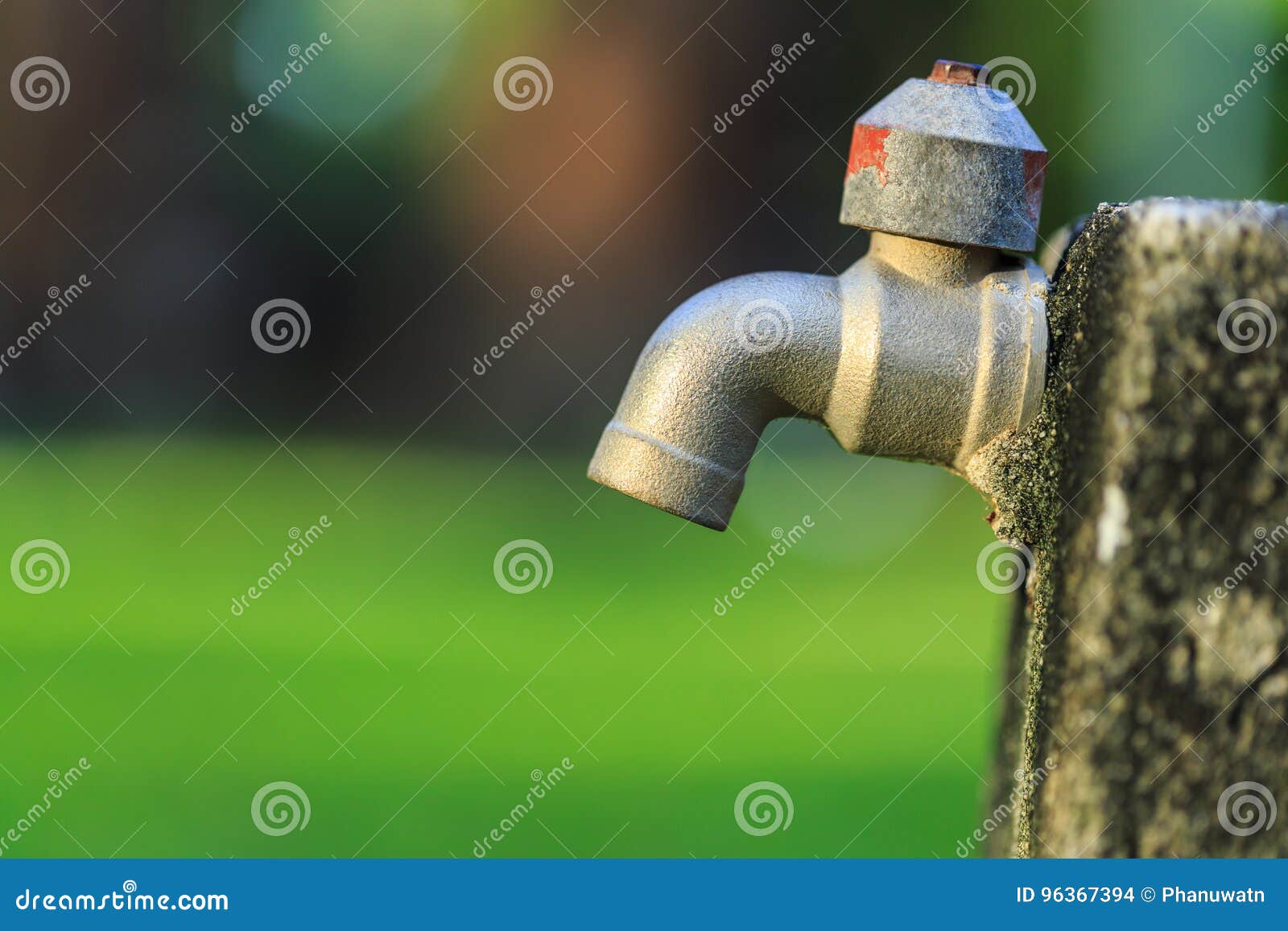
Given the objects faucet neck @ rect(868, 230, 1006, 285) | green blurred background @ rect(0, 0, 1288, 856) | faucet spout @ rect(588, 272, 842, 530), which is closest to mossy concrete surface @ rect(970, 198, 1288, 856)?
faucet neck @ rect(868, 230, 1006, 285)

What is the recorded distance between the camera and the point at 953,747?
4336 mm

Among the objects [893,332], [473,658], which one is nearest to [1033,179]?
[893,332]

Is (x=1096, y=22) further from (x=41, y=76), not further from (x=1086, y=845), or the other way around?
(x=1086, y=845)

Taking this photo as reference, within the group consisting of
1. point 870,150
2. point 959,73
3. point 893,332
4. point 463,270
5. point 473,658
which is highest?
point 959,73

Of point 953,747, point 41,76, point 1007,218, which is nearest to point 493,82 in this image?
point 41,76

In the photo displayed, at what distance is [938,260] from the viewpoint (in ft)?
4.40

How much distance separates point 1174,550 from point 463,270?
231 inches

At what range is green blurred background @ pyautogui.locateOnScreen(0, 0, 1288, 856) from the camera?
5.48 meters

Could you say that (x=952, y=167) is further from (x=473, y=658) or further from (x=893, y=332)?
(x=473, y=658)

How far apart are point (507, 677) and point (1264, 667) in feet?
11.9

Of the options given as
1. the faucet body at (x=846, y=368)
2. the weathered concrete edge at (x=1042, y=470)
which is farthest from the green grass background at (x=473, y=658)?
the faucet body at (x=846, y=368)

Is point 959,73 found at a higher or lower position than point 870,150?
higher

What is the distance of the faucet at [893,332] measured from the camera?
1.30 meters

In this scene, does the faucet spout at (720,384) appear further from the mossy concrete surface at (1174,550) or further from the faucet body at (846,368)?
the mossy concrete surface at (1174,550)
